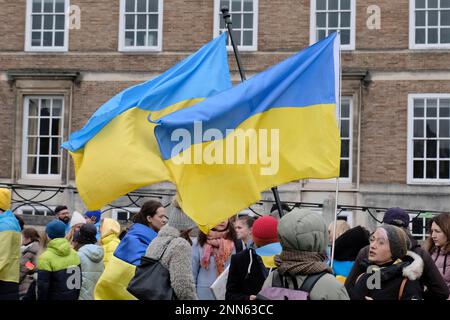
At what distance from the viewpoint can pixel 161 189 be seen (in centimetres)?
2428

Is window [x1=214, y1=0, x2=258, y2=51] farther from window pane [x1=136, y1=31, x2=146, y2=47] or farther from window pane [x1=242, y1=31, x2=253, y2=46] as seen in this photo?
window pane [x1=136, y1=31, x2=146, y2=47]

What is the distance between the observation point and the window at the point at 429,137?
23.6 metres

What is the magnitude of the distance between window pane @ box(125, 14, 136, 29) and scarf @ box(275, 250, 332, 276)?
20.3m

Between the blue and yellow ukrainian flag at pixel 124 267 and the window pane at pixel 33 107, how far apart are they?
59.2 feet

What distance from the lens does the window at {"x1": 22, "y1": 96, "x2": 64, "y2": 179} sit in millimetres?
25047

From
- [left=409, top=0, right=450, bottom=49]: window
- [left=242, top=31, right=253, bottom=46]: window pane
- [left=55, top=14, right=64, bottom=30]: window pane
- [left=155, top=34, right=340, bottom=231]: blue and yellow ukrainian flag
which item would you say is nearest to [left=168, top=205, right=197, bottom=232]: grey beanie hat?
[left=155, top=34, right=340, bottom=231]: blue and yellow ukrainian flag

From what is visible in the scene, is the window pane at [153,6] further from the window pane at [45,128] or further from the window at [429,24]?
the window at [429,24]

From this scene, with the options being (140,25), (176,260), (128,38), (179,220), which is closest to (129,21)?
(140,25)

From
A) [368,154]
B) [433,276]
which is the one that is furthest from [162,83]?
[368,154]

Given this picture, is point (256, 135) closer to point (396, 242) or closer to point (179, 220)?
point (179, 220)

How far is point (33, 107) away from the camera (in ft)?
82.8

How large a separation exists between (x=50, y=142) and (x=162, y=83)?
53.6ft

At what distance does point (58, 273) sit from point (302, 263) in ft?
16.3

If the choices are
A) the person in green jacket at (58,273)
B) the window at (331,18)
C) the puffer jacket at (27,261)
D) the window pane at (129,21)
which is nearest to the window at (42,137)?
the window pane at (129,21)
